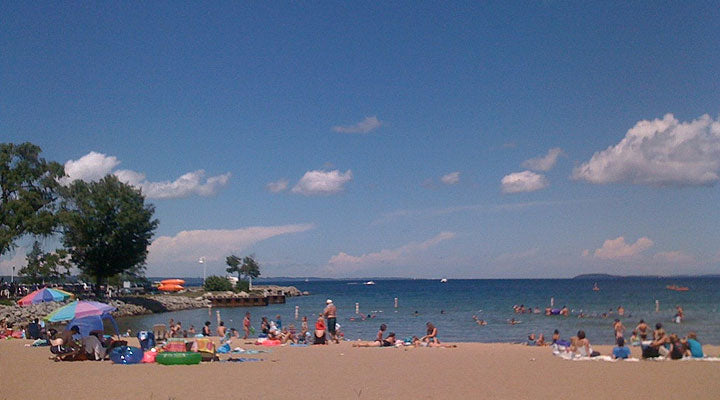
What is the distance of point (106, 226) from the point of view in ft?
162

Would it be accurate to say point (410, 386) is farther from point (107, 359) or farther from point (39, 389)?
point (107, 359)

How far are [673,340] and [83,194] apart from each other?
143 feet

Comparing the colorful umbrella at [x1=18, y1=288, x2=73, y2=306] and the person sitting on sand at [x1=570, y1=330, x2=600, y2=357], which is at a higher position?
the colorful umbrella at [x1=18, y1=288, x2=73, y2=306]

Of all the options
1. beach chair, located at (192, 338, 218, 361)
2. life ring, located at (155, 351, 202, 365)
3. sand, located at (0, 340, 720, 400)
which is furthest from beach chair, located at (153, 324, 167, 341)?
life ring, located at (155, 351, 202, 365)

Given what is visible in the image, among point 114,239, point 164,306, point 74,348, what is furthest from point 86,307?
point 164,306

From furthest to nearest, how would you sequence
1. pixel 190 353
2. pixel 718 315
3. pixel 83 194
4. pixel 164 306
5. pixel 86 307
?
pixel 164 306
pixel 83 194
pixel 718 315
pixel 86 307
pixel 190 353

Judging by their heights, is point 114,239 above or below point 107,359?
above

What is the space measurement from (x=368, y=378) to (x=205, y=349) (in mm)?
5034

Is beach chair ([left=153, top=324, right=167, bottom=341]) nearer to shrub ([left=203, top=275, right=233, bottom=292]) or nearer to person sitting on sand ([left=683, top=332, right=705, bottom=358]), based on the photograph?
person sitting on sand ([left=683, top=332, right=705, bottom=358])

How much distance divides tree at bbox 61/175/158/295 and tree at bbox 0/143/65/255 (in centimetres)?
269

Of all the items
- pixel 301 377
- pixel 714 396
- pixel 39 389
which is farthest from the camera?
pixel 301 377

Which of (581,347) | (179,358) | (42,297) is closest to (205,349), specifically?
(179,358)

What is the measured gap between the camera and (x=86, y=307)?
1827cm

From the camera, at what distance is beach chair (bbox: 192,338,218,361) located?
1612 cm
